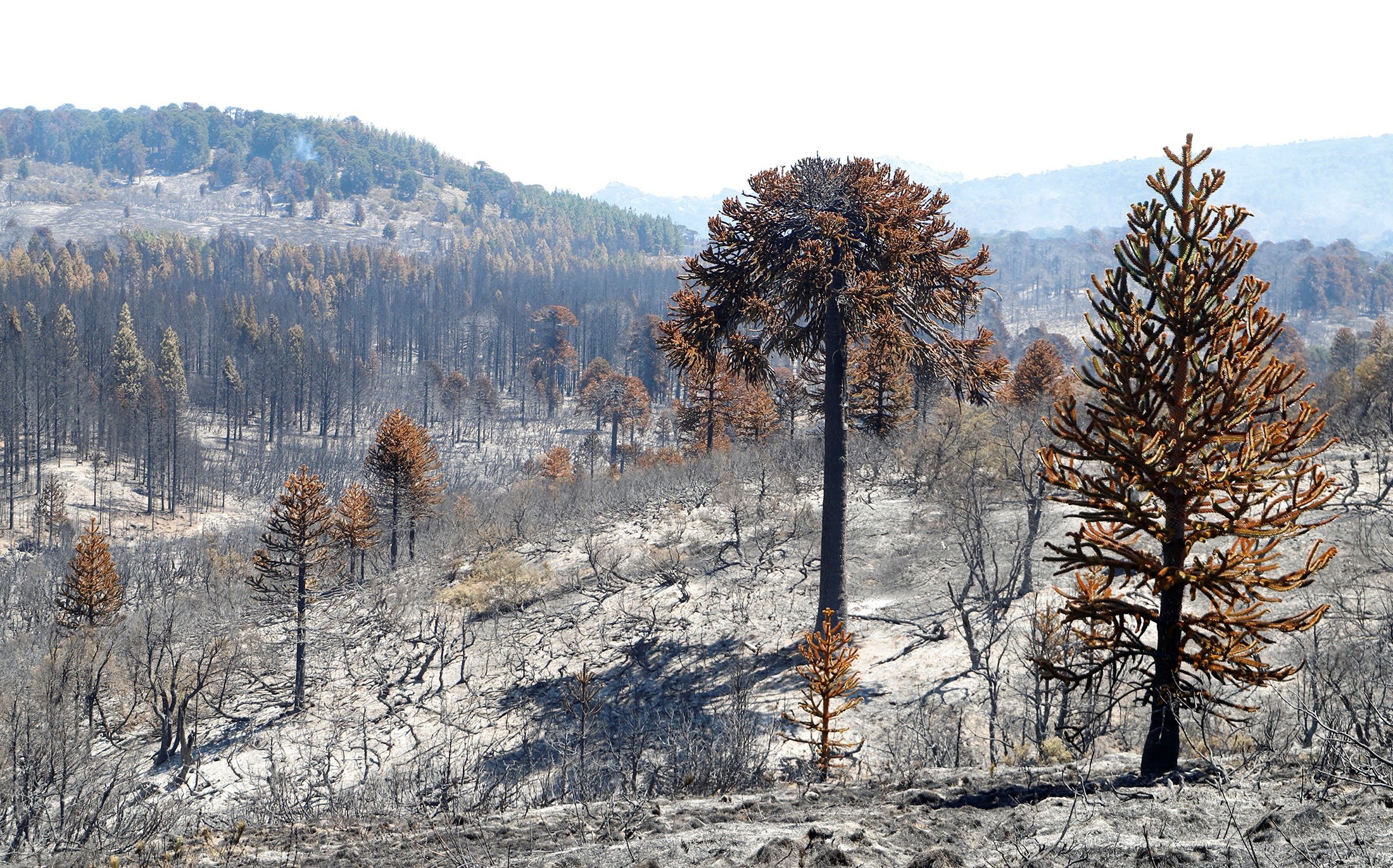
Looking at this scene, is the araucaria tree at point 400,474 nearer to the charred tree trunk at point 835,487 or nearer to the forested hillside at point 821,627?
the forested hillside at point 821,627

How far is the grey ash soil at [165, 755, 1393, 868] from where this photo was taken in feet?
15.4

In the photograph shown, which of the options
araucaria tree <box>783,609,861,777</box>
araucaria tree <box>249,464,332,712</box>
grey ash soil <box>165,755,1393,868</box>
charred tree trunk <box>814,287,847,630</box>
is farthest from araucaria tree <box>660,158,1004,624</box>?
araucaria tree <box>249,464,332,712</box>

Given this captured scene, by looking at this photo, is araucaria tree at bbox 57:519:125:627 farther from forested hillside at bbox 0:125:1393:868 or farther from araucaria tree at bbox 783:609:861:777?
araucaria tree at bbox 783:609:861:777

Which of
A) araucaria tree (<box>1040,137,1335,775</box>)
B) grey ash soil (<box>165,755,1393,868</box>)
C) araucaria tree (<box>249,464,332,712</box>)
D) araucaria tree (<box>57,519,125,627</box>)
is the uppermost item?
araucaria tree (<box>1040,137,1335,775</box>)

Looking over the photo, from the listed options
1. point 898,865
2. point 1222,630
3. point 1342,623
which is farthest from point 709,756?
point 1342,623

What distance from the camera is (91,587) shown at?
2858 centimetres

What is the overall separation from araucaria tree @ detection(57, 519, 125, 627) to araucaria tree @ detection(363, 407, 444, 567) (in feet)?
32.5

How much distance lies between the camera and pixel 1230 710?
31.0 ft

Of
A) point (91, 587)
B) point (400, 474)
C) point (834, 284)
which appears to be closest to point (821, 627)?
point (834, 284)

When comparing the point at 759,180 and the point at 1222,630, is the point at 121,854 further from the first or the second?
the point at 759,180

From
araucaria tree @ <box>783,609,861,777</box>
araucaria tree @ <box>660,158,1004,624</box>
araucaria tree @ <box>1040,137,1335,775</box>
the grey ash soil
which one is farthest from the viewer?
araucaria tree @ <box>660,158,1004,624</box>

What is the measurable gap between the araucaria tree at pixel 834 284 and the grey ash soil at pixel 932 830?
25.2 ft

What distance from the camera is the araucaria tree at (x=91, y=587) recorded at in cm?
2852

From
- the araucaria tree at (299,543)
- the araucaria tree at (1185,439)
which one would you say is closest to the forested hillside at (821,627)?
the araucaria tree at (1185,439)
